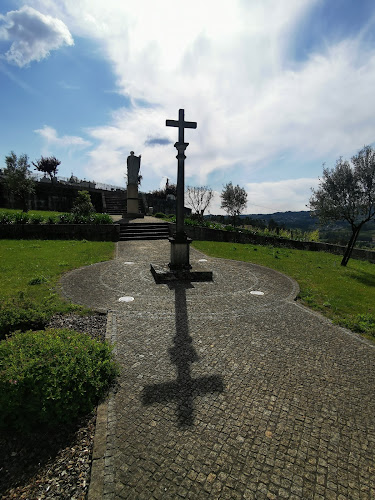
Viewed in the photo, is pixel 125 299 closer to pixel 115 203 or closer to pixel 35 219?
pixel 35 219

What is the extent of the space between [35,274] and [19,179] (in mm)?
22067

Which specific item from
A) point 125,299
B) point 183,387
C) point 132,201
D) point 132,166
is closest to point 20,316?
point 125,299

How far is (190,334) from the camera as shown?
5316 mm

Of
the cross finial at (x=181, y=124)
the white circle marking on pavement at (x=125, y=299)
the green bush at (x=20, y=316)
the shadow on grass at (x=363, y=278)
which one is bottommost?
the shadow on grass at (x=363, y=278)

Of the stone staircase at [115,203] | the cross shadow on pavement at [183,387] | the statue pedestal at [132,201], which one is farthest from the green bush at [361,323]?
the stone staircase at [115,203]

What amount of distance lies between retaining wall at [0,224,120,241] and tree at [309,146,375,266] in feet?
44.4

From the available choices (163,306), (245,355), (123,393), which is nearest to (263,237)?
(163,306)

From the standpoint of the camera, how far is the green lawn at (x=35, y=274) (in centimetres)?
528

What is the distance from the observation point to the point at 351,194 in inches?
557

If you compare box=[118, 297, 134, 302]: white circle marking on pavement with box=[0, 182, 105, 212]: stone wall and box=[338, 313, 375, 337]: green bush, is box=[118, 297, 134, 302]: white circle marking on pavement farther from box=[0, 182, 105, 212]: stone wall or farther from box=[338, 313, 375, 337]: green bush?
box=[0, 182, 105, 212]: stone wall

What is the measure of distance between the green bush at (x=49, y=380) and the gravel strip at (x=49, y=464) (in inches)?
5.6

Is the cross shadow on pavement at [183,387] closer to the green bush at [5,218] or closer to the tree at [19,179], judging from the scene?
the green bush at [5,218]

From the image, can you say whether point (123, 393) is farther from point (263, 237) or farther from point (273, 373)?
point (263, 237)

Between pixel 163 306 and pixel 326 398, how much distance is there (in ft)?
13.7
